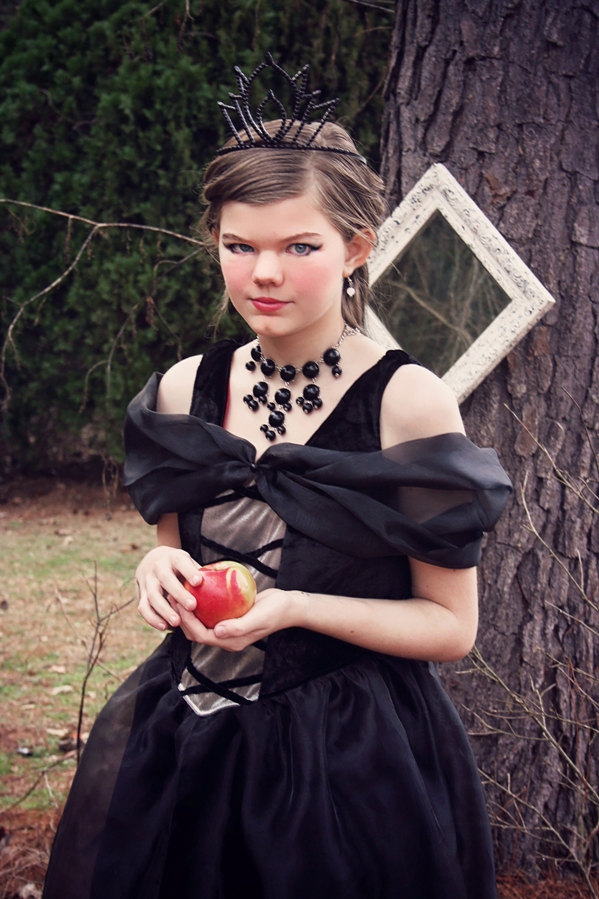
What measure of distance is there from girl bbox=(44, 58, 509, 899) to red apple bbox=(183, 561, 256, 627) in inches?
1.2

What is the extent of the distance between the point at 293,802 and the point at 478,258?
136cm

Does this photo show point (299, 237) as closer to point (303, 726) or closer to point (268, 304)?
point (268, 304)

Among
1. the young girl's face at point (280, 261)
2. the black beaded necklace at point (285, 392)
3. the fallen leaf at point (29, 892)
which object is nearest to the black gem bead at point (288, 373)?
the black beaded necklace at point (285, 392)

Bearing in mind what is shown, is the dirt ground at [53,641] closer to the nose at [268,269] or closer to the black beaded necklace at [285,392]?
the black beaded necklace at [285,392]

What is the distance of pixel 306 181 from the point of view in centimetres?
148

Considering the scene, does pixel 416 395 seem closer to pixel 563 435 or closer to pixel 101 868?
pixel 563 435

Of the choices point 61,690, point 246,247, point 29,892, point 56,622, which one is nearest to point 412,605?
point 246,247

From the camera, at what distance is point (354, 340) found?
1659 mm

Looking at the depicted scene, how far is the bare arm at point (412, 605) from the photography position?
1.49 m

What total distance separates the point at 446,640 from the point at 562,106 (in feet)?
4.89

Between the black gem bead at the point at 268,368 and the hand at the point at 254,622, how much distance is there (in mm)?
444

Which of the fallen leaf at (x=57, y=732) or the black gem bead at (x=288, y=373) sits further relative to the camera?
the fallen leaf at (x=57, y=732)

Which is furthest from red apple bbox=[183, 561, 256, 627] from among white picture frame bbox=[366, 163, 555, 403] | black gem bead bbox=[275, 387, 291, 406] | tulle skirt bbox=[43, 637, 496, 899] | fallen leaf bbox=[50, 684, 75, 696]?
fallen leaf bbox=[50, 684, 75, 696]

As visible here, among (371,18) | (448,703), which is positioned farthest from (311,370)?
(371,18)
